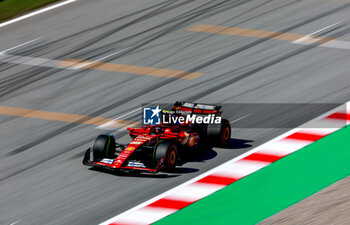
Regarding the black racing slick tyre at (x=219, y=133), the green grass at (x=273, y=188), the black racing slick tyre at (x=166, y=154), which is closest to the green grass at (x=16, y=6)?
the black racing slick tyre at (x=219, y=133)

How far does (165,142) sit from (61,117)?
5.40 m

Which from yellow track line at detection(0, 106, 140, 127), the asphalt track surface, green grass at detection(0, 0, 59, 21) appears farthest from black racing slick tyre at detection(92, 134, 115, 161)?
green grass at detection(0, 0, 59, 21)

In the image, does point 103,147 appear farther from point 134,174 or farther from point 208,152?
point 208,152

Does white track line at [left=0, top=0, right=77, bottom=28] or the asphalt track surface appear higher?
white track line at [left=0, top=0, right=77, bottom=28]

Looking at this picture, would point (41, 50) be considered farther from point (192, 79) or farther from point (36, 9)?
point (192, 79)

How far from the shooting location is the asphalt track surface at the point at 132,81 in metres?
14.3

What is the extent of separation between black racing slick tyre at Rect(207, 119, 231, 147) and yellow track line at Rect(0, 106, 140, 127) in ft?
9.52

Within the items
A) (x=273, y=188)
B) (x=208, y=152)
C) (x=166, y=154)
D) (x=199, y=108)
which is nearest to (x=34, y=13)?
(x=199, y=108)

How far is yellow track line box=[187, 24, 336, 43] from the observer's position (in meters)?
22.5

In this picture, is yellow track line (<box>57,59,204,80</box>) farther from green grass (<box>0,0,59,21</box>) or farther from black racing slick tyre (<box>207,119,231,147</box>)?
green grass (<box>0,0,59,21</box>)

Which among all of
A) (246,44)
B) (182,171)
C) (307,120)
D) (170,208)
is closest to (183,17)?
(246,44)

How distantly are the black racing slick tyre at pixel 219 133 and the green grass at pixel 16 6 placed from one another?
1490cm

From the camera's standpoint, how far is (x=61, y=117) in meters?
18.9

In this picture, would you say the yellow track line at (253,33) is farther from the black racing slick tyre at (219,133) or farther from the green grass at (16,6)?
the black racing slick tyre at (219,133)
